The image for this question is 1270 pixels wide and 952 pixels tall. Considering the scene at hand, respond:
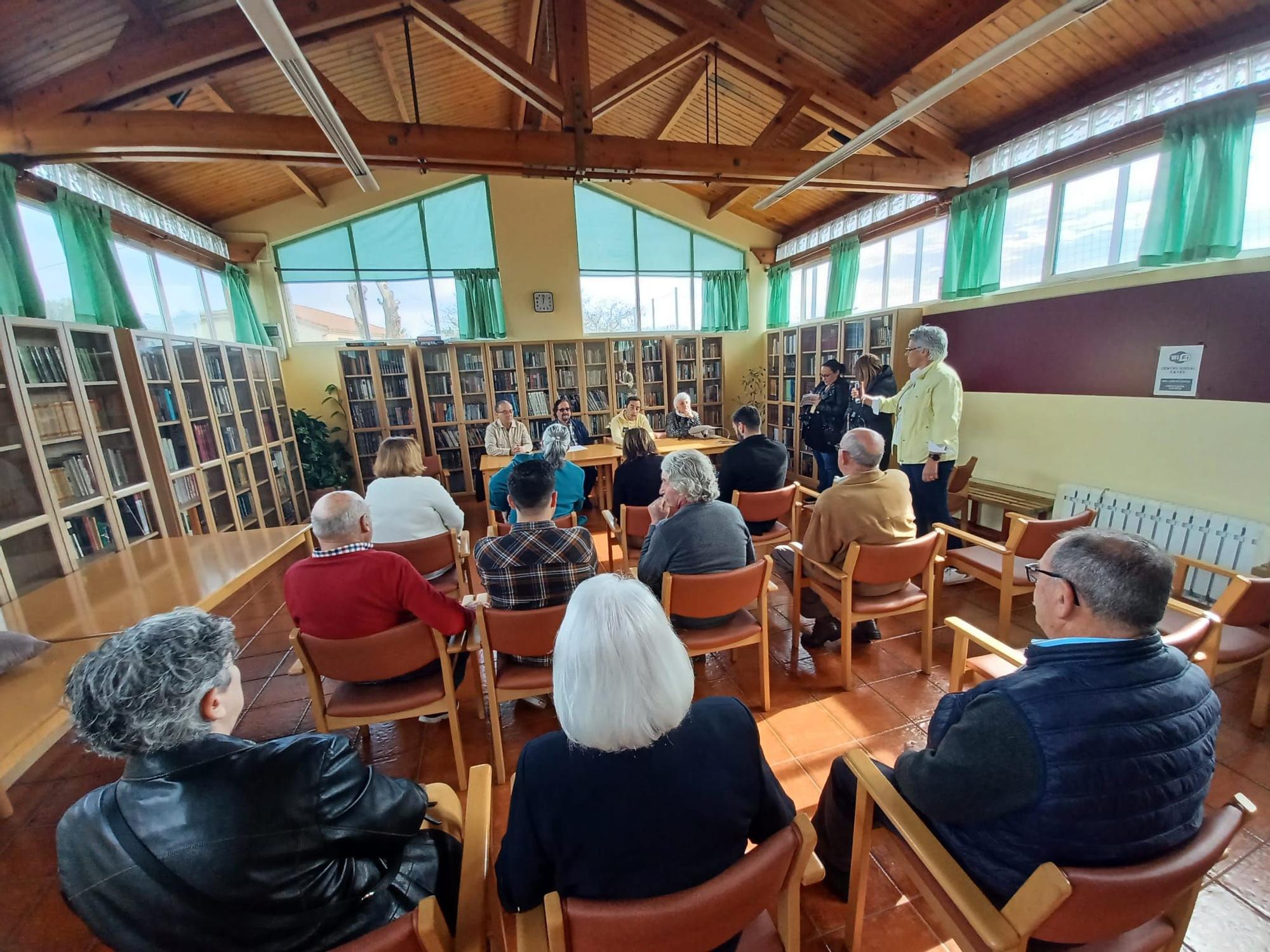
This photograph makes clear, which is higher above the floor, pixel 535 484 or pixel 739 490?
pixel 535 484

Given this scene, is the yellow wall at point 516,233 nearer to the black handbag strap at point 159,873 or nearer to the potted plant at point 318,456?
the potted plant at point 318,456

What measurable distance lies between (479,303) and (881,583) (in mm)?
6322

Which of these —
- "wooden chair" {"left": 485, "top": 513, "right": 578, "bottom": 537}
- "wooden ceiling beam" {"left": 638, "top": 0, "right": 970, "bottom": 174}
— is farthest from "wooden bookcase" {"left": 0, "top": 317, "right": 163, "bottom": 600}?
"wooden ceiling beam" {"left": 638, "top": 0, "right": 970, "bottom": 174}

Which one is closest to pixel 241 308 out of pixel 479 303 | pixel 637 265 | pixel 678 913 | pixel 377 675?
pixel 479 303

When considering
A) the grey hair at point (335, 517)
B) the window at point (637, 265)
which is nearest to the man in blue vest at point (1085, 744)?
the grey hair at point (335, 517)

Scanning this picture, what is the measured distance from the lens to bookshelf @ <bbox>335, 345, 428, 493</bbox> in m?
6.45

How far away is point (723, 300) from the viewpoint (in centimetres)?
786

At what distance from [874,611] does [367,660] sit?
207 cm

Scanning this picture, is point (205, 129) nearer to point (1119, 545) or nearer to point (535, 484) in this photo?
point (535, 484)

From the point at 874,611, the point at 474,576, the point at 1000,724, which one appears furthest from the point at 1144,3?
the point at 474,576

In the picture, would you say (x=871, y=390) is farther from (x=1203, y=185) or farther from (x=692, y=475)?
(x=692, y=475)

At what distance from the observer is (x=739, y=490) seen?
3217 millimetres

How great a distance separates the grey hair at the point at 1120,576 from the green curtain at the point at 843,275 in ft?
19.6

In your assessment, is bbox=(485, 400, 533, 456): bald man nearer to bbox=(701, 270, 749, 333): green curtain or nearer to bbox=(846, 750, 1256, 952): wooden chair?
bbox=(701, 270, 749, 333): green curtain
